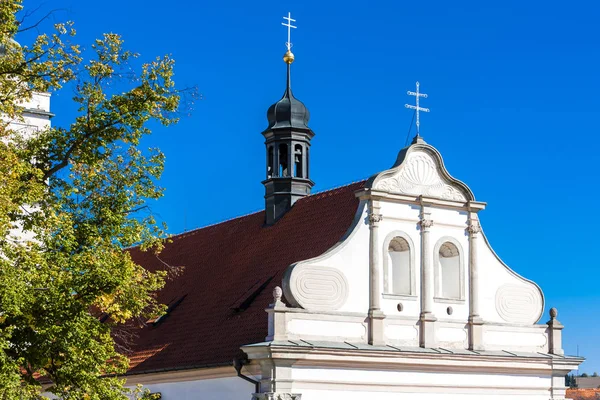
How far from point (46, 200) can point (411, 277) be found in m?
9.35

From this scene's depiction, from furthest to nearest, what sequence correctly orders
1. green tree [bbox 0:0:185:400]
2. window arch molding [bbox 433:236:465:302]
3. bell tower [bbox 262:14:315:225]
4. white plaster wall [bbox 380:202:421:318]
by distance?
bell tower [bbox 262:14:315:225] < window arch molding [bbox 433:236:465:302] < white plaster wall [bbox 380:202:421:318] < green tree [bbox 0:0:185:400]

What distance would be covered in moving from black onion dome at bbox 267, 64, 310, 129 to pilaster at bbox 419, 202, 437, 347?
17.5ft

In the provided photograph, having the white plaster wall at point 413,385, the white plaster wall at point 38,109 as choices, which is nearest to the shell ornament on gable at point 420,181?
the white plaster wall at point 413,385

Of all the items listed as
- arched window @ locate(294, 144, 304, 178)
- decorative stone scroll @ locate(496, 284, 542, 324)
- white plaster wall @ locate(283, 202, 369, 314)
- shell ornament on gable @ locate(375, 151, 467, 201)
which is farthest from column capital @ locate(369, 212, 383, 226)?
arched window @ locate(294, 144, 304, 178)

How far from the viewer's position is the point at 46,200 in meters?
21.0

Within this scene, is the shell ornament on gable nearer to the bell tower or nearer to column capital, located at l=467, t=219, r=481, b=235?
column capital, located at l=467, t=219, r=481, b=235

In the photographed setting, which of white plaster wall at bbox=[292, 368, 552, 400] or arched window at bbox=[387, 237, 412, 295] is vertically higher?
arched window at bbox=[387, 237, 412, 295]

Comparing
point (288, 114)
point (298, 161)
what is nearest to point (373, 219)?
point (298, 161)

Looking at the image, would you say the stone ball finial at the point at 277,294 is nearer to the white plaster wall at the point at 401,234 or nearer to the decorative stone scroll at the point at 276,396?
the decorative stone scroll at the point at 276,396

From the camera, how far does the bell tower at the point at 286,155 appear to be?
30.5m

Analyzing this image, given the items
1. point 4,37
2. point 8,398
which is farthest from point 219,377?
point 4,37

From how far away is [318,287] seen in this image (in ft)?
82.0

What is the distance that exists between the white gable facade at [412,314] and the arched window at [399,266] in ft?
0.08

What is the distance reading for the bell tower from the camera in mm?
30531
